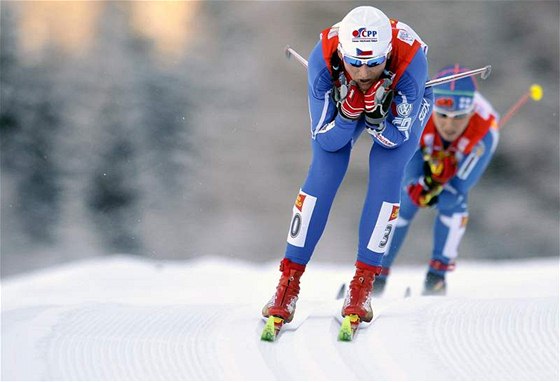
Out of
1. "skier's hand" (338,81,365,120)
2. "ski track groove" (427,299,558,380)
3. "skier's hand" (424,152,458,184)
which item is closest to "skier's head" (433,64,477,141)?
"skier's hand" (424,152,458,184)

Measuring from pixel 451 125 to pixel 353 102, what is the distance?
1932mm

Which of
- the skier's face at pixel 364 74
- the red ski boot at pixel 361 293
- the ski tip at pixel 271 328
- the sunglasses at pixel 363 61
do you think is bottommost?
the ski tip at pixel 271 328

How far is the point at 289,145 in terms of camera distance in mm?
14859

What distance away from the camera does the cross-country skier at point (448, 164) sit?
524 cm

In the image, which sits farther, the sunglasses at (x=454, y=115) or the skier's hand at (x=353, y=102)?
the sunglasses at (x=454, y=115)

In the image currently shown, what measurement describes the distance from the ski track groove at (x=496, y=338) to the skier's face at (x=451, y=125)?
50.6 inches

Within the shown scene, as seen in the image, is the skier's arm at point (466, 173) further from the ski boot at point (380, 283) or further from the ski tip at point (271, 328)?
the ski tip at point (271, 328)

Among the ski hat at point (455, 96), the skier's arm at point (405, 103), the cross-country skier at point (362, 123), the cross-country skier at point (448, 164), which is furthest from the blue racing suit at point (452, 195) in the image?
the skier's arm at point (405, 103)

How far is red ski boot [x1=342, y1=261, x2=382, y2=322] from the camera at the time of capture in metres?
3.79

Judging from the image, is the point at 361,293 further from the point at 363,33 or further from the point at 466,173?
the point at 466,173

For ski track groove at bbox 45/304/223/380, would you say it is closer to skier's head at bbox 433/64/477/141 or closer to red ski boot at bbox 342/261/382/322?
red ski boot at bbox 342/261/382/322

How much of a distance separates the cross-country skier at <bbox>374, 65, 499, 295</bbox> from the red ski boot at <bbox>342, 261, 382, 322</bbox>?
134 centimetres

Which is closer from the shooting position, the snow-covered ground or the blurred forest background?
the snow-covered ground

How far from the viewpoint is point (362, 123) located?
382 centimetres
